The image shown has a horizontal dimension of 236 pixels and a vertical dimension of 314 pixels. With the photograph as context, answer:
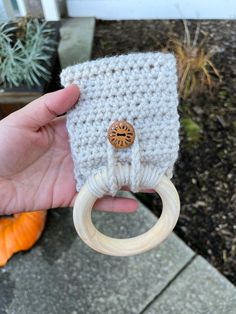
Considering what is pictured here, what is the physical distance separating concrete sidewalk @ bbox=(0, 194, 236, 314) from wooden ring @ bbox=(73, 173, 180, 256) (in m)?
0.57

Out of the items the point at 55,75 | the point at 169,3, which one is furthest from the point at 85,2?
the point at 55,75

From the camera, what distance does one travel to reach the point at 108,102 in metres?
1.12

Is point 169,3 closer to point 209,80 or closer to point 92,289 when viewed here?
point 209,80

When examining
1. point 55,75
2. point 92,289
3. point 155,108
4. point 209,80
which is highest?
point 155,108

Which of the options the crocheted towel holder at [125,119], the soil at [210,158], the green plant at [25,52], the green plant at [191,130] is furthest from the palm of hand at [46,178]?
the green plant at [191,130]

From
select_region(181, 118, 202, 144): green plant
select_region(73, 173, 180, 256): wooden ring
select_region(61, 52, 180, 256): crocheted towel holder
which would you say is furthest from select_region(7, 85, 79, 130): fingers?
select_region(181, 118, 202, 144): green plant

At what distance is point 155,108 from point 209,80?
40.5 inches

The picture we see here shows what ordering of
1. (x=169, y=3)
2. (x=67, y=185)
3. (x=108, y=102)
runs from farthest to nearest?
(x=169, y=3) → (x=67, y=185) → (x=108, y=102)

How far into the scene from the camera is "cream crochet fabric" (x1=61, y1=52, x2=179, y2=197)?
1114 millimetres

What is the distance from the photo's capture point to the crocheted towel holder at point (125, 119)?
1.11m

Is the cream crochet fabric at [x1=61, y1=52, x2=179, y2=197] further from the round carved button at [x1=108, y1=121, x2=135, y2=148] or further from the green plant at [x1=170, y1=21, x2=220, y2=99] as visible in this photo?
the green plant at [x1=170, y1=21, x2=220, y2=99]

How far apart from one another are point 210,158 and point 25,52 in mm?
892

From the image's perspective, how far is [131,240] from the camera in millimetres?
1169

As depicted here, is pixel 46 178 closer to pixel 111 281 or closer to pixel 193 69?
pixel 111 281
